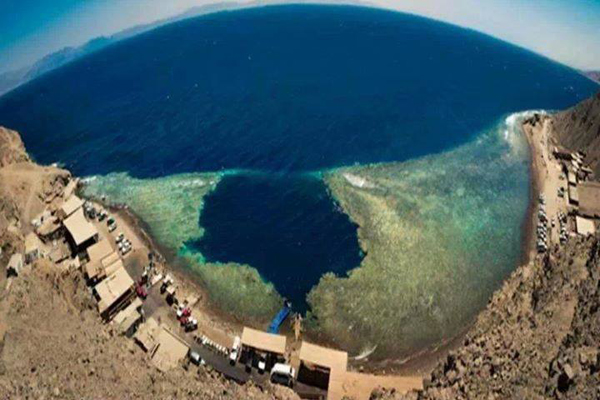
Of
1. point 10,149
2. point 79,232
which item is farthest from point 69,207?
point 10,149

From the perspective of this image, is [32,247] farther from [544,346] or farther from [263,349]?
[544,346]

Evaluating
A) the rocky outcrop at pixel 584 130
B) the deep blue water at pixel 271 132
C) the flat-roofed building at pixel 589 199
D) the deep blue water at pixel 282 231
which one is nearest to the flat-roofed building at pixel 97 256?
the deep blue water at pixel 282 231

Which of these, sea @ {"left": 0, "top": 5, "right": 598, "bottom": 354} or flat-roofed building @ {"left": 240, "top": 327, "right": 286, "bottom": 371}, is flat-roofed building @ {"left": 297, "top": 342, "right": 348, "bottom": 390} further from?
sea @ {"left": 0, "top": 5, "right": 598, "bottom": 354}

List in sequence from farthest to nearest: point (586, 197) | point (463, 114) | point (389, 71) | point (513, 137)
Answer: point (389, 71), point (463, 114), point (513, 137), point (586, 197)

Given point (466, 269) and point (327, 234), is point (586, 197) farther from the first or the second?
point (327, 234)

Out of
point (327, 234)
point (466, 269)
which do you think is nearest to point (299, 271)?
point (327, 234)

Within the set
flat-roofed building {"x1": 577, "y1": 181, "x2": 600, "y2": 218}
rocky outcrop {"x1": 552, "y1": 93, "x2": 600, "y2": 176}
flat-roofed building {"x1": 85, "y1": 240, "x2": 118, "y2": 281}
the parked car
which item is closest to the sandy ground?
flat-roofed building {"x1": 577, "y1": 181, "x2": 600, "y2": 218}
